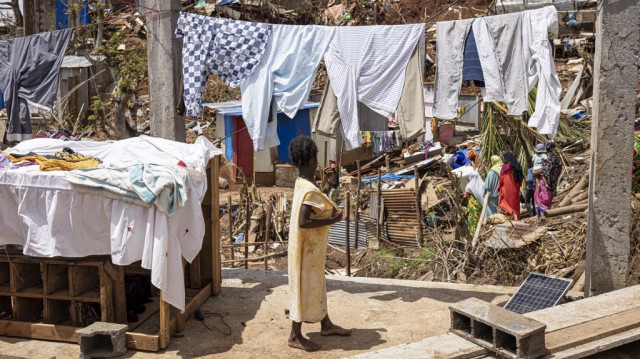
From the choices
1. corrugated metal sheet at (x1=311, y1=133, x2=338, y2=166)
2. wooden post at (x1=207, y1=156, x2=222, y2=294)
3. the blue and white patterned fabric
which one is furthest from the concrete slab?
corrugated metal sheet at (x1=311, y1=133, x2=338, y2=166)

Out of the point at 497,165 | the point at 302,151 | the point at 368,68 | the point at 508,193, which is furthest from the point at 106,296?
the point at 497,165

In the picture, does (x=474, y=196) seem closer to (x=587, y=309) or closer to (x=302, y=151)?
(x=587, y=309)

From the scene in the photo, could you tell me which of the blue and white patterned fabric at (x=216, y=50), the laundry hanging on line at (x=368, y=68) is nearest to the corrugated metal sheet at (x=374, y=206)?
the laundry hanging on line at (x=368, y=68)

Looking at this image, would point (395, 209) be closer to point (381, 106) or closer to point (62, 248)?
point (381, 106)

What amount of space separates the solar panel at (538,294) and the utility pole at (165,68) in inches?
155

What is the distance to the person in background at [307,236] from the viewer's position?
5113 millimetres

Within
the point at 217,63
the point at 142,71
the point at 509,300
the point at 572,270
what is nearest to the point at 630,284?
the point at 572,270

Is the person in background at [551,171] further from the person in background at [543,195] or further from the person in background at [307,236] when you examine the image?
the person in background at [307,236]

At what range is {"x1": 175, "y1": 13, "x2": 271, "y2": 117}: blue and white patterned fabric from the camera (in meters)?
6.96

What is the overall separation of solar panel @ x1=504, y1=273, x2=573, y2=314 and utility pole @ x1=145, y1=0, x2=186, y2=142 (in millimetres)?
3927

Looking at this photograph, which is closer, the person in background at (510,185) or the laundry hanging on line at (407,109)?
the laundry hanging on line at (407,109)

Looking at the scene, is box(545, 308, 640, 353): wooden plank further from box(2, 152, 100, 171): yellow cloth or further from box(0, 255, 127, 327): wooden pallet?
box(2, 152, 100, 171): yellow cloth

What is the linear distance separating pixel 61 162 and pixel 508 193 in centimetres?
783

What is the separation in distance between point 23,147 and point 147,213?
1813mm
